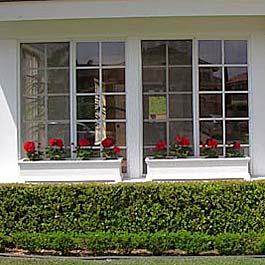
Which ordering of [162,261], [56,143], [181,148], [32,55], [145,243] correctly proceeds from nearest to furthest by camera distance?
[162,261] → [145,243] → [181,148] → [56,143] → [32,55]

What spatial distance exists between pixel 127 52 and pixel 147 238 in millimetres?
3147

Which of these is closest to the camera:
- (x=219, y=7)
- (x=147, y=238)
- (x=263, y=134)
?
(x=147, y=238)

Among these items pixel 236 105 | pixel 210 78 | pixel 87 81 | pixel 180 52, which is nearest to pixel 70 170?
pixel 87 81

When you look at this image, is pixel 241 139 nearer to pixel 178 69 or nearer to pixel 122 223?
pixel 178 69

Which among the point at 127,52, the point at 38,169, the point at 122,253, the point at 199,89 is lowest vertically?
the point at 122,253

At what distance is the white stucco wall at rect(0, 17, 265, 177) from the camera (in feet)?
30.2

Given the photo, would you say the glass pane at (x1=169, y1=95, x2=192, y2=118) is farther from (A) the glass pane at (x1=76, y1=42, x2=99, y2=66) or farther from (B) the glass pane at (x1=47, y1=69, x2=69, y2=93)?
(B) the glass pane at (x1=47, y1=69, x2=69, y2=93)

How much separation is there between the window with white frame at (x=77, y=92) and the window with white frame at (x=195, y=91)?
466mm

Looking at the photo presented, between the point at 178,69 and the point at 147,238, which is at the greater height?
the point at 178,69

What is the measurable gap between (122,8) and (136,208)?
304 centimetres

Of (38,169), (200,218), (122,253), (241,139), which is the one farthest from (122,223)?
(241,139)

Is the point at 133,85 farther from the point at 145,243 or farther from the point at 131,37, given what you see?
the point at 145,243

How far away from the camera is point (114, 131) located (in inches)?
Answer: 370

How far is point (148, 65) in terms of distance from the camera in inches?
369
